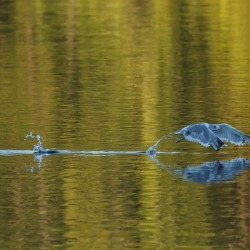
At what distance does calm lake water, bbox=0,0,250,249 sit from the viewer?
16.4 meters

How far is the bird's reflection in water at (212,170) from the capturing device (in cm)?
1967

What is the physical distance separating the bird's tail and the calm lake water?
257 millimetres

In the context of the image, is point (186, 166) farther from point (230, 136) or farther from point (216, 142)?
point (230, 136)

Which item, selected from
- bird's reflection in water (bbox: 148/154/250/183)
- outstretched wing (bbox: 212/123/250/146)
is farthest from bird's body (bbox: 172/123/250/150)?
bird's reflection in water (bbox: 148/154/250/183)

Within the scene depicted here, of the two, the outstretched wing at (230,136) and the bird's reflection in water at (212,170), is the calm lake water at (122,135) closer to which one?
the bird's reflection in water at (212,170)

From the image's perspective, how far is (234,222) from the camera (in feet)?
54.7

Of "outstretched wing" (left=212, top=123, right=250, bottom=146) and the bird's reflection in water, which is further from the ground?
"outstretched wing" (left=212, top=123, right=250, bottom=146)

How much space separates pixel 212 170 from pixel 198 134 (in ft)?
2.91

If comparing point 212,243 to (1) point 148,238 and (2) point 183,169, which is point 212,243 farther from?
(2) point 183,169

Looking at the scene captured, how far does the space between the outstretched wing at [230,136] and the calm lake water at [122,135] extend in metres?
0.30

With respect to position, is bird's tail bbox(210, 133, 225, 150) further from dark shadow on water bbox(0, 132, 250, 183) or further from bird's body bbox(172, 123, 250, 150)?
dark shadow on water bbox(0, 132, 250, 183)

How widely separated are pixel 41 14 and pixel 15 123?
3032 cm

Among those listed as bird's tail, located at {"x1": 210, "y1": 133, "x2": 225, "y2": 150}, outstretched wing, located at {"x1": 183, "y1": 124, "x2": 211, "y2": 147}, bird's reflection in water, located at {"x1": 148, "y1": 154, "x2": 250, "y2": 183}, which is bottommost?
bird's reflection in water, located at {"x1": 148, "y1": 154, "x2": 250, "y2": 183}

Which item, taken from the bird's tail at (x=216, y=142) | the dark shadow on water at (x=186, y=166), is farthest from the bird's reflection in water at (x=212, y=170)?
the bird's tail at (x=216, y=142)
